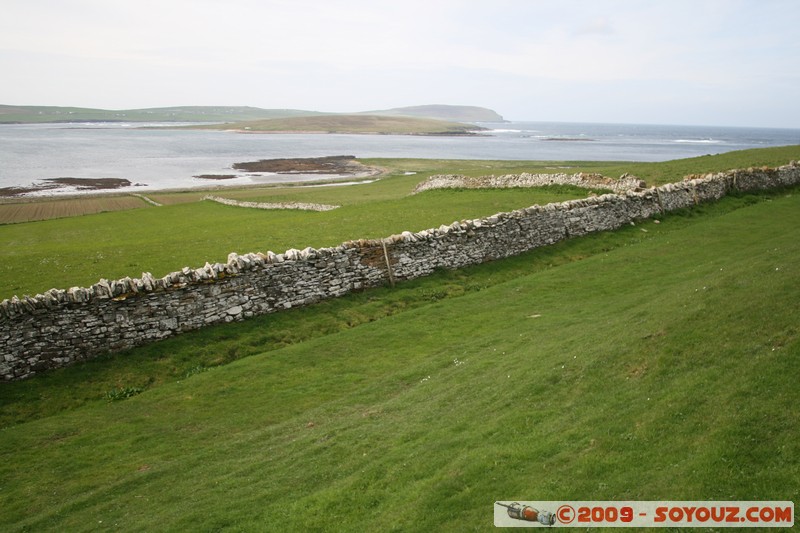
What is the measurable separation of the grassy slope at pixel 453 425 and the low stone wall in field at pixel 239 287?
121 cm

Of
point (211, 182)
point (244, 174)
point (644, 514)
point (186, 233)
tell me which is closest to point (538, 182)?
point (186, 233)

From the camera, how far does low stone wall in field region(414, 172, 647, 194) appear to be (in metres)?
34.1

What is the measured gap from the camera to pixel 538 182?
39.3 m

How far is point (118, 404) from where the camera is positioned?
43.0 ft

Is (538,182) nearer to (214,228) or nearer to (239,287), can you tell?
(214,228)

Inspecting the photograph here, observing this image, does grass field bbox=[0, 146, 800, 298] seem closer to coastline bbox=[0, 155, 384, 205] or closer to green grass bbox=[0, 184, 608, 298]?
green grass bbox=[0, 184, 608, 298]

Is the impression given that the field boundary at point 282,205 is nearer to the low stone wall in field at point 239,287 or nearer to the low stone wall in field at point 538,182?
the low stone wall in field at point 538,182

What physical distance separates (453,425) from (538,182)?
32563 mm

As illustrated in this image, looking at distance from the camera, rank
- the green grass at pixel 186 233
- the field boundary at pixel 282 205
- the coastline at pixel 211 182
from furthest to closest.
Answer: the coastline at pixel 211 182
the field boundary at pixel 282 205
the green grass at pixel 186 233

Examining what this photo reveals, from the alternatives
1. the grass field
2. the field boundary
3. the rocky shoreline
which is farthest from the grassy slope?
the rocky shoreline

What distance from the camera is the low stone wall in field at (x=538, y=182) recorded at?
3413 centimetres

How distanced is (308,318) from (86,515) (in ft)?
29.7

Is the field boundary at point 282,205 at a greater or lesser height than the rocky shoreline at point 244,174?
lesser

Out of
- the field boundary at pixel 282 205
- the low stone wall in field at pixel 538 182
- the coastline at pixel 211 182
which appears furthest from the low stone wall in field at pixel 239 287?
the coastline at pixel 211 182
